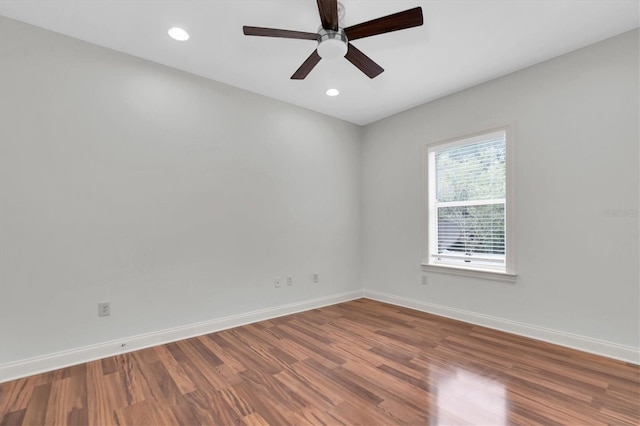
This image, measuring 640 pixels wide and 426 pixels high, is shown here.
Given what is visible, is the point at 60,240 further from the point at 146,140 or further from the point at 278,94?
the point at 278,94

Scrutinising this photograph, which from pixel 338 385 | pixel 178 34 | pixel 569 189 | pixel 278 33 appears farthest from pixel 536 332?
pixel 178 34

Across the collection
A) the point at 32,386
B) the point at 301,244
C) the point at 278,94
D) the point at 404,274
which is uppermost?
the point at 278,94

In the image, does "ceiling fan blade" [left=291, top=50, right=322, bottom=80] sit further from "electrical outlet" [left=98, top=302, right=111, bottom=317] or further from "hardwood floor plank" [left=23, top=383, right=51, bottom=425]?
"hardwood floor plank" [left=23, top=383, right=51, bottom=425]

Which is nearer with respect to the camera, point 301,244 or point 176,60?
point 176,60

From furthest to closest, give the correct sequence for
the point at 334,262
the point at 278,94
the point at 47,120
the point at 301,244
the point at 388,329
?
the point at 334,262, the point at 301,244, the point at 278,94, the point at 388,329, the point at 47,120

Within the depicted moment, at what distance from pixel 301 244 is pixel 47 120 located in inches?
111

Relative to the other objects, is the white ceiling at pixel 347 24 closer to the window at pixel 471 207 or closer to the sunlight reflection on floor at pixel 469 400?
the window at pixel 471 207

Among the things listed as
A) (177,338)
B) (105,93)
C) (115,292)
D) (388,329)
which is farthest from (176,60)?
(388,329)

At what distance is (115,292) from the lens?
107 inches

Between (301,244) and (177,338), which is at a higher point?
(301,244)

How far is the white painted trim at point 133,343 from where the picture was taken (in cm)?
231

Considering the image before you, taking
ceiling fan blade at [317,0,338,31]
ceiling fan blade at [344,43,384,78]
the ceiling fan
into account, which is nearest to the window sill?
ceiling fan blade at [344,43,384,78]

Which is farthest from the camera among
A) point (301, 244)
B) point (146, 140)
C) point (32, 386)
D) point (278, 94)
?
point (301, 244)

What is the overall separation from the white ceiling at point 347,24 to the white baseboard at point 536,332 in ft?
8.71
